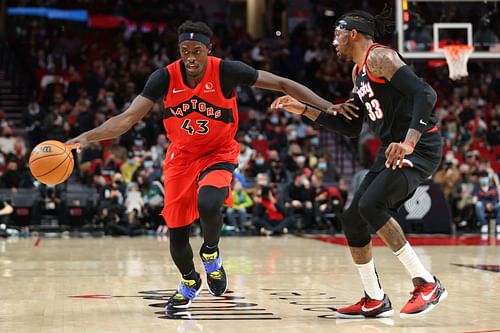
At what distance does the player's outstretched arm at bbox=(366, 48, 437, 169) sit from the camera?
6.16m

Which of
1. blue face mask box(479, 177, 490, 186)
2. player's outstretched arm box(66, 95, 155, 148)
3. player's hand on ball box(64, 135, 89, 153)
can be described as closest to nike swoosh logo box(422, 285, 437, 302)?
player's outstretched arm box(66, 95, 155, 148)

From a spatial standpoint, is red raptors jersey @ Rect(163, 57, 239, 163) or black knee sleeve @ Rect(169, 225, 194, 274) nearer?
red raptors jersey @ Rect(163, 57, 239, 163)

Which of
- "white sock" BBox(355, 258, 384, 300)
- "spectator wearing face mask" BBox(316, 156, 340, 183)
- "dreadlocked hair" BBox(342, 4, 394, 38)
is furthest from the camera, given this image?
"spectator wearing face mask" BBox(316, 156, 340, 183)

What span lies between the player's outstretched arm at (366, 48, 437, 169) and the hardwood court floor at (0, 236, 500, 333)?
1.17m


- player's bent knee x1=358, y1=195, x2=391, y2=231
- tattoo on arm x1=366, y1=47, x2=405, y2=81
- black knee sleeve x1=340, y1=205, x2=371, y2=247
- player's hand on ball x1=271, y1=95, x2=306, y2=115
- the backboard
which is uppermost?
the backboard

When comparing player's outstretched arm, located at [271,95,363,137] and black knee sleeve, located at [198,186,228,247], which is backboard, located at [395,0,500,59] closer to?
player's outstretched arm, located at [271,95,363,137]

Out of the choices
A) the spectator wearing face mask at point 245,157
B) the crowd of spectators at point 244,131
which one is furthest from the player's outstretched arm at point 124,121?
the spectator wearing face mask at point 245,157

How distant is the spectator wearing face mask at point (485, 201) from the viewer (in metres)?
19.5

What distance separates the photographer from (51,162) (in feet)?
21.6

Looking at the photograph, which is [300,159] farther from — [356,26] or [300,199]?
[356,26]

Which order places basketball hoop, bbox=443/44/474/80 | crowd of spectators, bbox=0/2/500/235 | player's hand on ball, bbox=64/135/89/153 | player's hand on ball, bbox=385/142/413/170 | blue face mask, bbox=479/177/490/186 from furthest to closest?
blue face mask, bbox=479/177/490/186 < crowd of spectators, bbox=0/2/500/235 < basketball hoop, bbox=443/44/474/80 < player's hand on ball, bbox=64/135/89/153 < player's hand on ball, bbox=385/142/413/170

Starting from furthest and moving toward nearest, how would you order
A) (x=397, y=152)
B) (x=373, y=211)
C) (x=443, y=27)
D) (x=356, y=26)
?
(x=443, y=27) → (x=356, y=26) → (x=373, y=211) → (x=397, y=152)

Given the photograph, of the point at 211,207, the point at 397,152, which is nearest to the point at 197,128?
the point at 211,207

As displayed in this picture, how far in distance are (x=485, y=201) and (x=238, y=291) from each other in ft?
41.1
